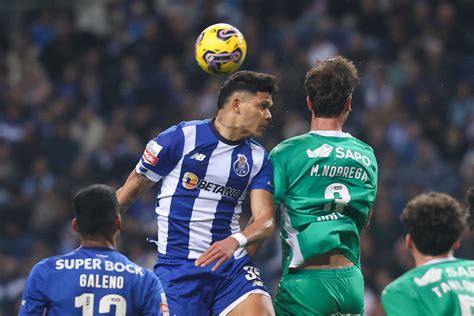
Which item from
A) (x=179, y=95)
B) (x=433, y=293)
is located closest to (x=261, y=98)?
(x=433, y=293)

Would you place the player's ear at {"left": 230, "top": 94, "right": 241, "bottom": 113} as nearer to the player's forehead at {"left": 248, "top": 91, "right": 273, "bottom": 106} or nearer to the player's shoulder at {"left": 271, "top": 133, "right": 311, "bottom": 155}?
the player's forehead at {"left": 248, "top": 91, "right": 273, "bottom": 106}

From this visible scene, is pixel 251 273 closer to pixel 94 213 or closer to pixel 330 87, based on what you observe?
pixel 330 87

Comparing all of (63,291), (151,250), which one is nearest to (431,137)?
(151,250)

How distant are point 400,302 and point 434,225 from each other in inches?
16.8

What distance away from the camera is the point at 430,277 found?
5.07m

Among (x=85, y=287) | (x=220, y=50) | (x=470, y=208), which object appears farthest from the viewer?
(x=220, y=50)

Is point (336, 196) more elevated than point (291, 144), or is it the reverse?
point (291, 144)

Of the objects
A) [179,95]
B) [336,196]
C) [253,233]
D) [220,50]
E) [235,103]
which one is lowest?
[253,233]

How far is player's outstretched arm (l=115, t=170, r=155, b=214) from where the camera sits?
6878mm

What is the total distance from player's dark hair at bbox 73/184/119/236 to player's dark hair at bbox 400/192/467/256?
5.29ft

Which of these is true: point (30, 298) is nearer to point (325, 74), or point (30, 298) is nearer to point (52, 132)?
point (325, 74)

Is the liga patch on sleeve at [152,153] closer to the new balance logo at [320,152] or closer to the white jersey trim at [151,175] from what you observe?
the white jersey trim at [151,175]

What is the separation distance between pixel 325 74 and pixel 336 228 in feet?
3.29

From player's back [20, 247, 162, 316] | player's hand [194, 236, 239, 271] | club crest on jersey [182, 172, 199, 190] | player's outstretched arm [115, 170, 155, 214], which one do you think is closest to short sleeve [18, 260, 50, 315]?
player's back [20, 247, 162, 316]
